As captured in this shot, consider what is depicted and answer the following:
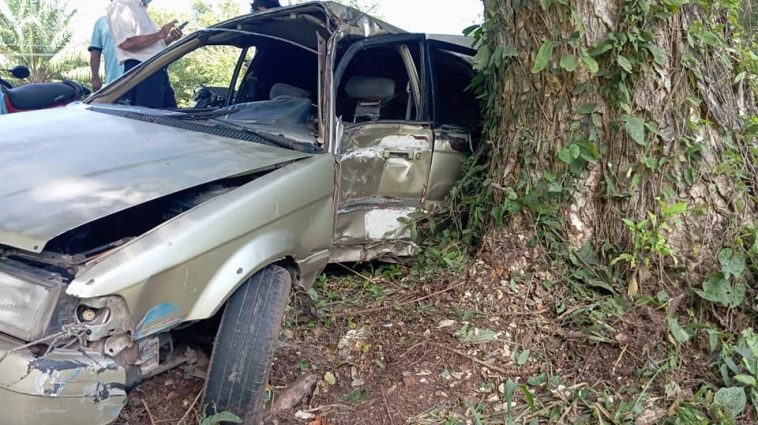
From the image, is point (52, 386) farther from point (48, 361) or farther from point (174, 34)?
point (174, 34)

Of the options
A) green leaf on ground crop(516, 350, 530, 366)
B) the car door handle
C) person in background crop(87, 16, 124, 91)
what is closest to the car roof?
the car door handle

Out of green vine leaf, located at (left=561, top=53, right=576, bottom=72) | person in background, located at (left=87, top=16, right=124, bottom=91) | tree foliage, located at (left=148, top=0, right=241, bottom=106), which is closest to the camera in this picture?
green vine leaf, located at (left=561, top=53, right=576, bottom=72)

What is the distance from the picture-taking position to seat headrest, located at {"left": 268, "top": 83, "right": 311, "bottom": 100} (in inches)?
151

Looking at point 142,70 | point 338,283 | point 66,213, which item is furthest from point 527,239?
point 142,70

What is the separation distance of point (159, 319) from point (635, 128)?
2.24m

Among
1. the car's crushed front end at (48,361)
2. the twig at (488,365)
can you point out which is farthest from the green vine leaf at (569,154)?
the car's crushed front end at (48,361)

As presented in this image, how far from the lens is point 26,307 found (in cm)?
185

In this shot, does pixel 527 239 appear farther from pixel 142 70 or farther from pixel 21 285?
pixel 142 70

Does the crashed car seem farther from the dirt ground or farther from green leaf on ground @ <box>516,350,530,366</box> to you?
green leaf on ground @ <box>516,350,530,366</box>

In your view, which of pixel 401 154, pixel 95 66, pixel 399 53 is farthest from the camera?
pixel 95 66

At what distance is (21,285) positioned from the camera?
1.88 metres

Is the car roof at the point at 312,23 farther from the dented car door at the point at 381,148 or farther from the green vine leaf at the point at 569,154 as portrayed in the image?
the green vine leaf at the point at 569,154

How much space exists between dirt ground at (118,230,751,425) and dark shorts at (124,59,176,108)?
176 cm

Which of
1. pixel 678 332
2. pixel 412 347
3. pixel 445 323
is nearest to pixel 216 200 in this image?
pixel 412 347
